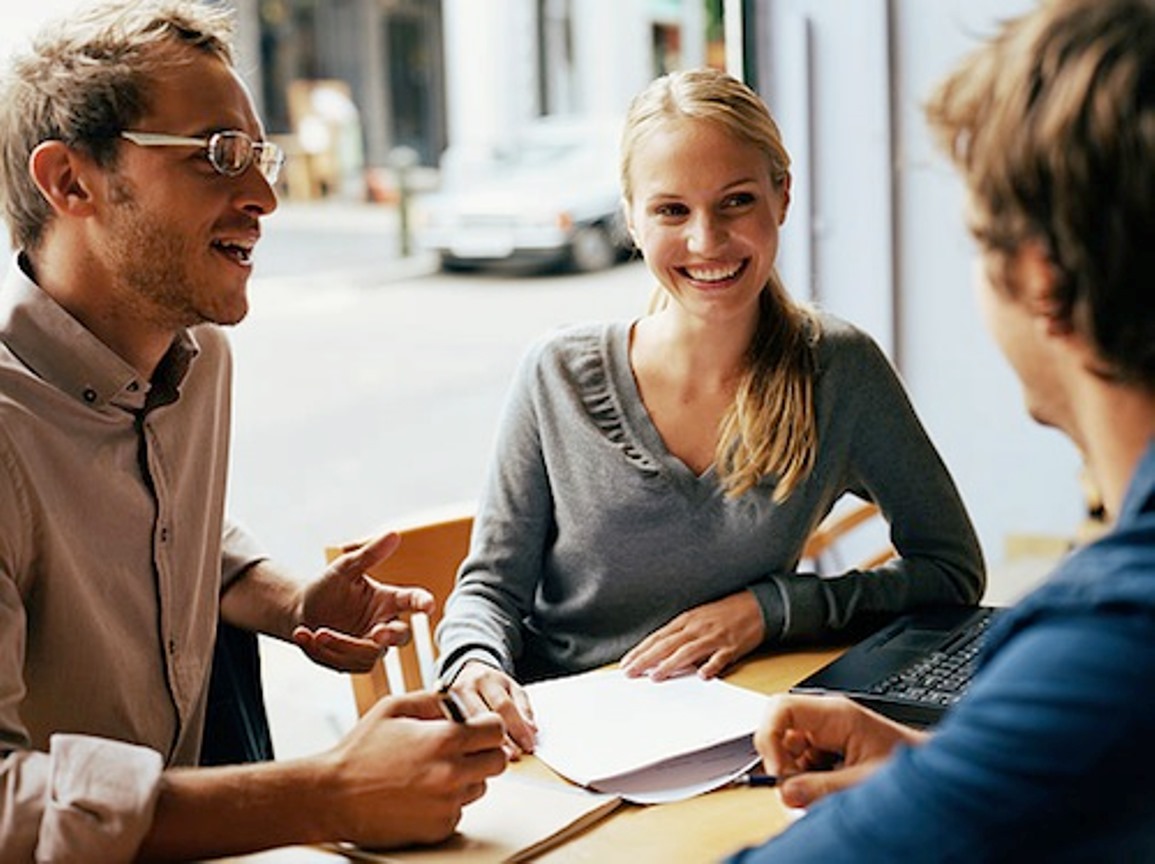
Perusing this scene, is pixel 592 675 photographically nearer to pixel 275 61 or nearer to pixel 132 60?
pixel 132 60

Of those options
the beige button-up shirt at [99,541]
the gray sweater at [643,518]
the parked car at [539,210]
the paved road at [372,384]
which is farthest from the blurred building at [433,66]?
the beige button-up shirt at [99,541]

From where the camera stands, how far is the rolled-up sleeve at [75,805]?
1.18 m

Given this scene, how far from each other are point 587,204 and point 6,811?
26.8ft

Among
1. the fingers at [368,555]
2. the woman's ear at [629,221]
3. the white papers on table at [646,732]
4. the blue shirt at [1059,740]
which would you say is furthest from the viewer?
the woman's ear at [629,221]

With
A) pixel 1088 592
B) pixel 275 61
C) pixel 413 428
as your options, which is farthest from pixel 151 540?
pixel 275 61

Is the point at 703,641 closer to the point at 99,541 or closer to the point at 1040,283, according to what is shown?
the point at 99,541

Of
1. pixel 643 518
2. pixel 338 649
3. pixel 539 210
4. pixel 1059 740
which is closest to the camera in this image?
pixel 1059 740

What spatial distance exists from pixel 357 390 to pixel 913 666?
5.25m

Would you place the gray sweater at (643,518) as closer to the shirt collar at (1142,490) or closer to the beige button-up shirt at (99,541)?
the beige button-up shirt at (99,541)

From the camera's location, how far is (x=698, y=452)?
6.29 ft

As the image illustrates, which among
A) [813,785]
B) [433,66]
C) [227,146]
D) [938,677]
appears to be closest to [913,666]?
[938,677]

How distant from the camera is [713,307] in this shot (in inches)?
75.4

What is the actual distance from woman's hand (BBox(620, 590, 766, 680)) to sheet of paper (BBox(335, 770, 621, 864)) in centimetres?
30

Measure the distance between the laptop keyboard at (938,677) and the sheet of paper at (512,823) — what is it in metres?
0.36
